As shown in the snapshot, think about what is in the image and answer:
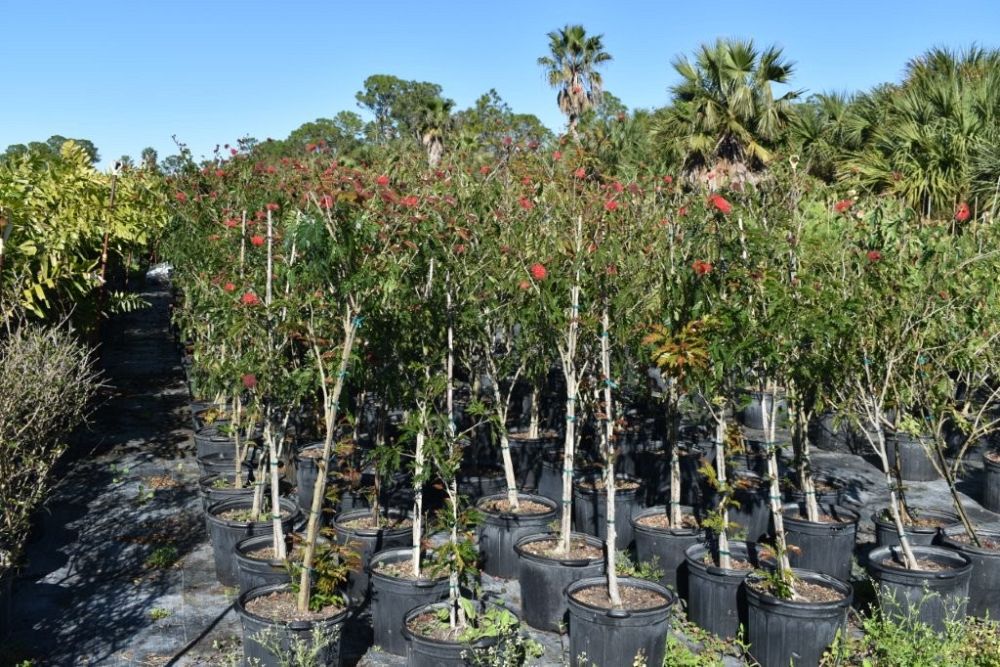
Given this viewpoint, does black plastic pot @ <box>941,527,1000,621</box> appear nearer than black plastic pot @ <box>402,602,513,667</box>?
No

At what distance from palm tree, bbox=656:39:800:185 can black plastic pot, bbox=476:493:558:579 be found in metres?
10.4

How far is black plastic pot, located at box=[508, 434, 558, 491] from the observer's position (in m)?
9.86

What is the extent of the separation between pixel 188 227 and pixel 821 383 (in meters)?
7.43

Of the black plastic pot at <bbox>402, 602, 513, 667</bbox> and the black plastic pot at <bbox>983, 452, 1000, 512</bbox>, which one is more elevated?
the black plastic pot at <bbox>983, 452, 1000, 512</bbox>

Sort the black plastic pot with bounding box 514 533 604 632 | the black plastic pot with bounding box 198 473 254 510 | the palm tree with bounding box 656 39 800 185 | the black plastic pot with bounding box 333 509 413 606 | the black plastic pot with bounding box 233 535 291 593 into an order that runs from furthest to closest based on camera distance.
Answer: the palm tree with bounding box 656 39 800 185, the black plastic pot with bounding box 198 473 254 510, the black plastic pot with bounding box 333 509 413 606, the black plastic pot with bounding box 514 533 604 632, the black plastic pot with bounding box 233 535 291 593

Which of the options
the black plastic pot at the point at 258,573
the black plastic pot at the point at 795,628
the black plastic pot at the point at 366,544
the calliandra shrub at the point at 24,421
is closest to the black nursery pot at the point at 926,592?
the black plastic pot at the point at 795,628

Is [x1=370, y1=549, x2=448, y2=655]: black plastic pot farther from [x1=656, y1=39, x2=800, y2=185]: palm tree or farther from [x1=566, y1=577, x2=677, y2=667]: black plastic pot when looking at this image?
[x1=656, y1=39, x2=800, y2=185]: palm tree

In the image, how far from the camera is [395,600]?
603cm

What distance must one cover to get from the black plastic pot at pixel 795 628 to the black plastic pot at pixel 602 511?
247 centimetres

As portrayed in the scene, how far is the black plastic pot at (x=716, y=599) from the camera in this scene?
625cm

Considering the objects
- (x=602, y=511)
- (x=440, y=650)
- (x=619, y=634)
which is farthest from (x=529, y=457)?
(x=440, y=650)

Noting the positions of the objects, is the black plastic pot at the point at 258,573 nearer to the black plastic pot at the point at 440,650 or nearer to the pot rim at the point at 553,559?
the black plastic pot at the point at 440,650

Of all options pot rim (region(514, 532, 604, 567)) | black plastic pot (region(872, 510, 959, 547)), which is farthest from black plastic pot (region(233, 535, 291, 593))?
black plastic pot (region(872, 510, 959, 547))

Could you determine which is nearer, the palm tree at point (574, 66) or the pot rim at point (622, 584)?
the pot rim at point (622, 584)
